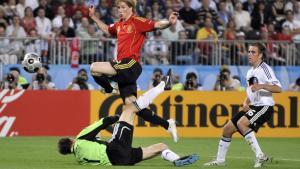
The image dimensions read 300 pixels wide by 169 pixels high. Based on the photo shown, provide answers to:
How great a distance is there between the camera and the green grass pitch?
15023 millimetres

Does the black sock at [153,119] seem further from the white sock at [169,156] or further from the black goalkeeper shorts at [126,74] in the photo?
the white sock at [169,156]

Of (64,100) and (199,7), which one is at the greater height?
(199,7)

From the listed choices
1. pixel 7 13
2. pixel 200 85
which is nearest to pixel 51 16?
pixel 7 13

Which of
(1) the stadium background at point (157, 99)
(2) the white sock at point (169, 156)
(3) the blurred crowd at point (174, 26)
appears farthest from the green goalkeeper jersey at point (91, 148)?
(3) the blurred crowd at point (174, 26)

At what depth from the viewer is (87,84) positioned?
25188 millimetres

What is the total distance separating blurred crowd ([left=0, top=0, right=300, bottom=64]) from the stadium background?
34 mm

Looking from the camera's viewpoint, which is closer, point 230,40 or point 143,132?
point 143,132

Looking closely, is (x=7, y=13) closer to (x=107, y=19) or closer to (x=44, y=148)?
(x=107, y=19)

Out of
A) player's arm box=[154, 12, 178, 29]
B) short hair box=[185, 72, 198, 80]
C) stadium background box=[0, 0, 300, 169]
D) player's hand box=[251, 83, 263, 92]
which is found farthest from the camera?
short hair box=[185, 72, 198, 80]

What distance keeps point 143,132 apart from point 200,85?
3095mm

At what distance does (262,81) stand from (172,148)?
4.51 m

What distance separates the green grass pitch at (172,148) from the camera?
49.3 ft

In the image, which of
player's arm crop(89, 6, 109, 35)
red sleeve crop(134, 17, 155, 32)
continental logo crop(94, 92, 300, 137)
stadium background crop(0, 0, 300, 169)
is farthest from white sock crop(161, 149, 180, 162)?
continental logo crop(94, 92, 300, 137)

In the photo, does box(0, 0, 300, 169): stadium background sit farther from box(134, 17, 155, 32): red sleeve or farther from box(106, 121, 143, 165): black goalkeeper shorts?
box(106, 121, 143, 165): black goalkeeper shorts
